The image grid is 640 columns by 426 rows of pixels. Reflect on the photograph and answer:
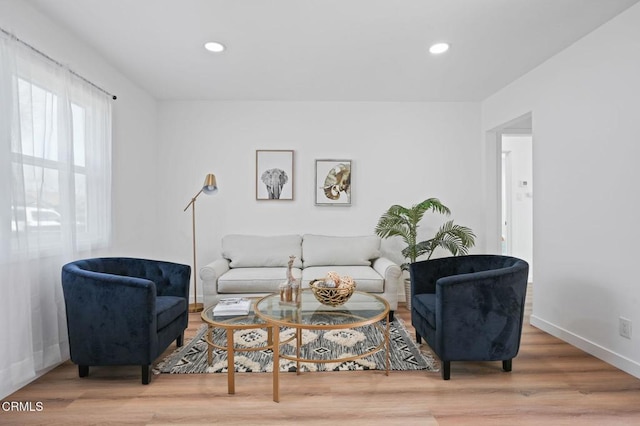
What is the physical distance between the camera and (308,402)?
1965mm

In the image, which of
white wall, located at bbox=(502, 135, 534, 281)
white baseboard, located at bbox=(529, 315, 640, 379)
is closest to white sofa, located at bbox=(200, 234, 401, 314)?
white baseboard, located at bbox=(529, 315, 640, 379)

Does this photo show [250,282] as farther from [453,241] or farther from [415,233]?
[453,241]

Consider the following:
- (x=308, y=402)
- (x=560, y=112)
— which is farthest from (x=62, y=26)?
(x=560, y=112)

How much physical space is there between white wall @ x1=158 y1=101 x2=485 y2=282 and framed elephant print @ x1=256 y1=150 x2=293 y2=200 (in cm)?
8

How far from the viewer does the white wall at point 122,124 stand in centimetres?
226

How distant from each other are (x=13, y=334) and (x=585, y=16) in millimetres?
4256

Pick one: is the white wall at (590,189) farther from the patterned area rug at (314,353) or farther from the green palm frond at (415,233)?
the patterned area rug at (314,353)

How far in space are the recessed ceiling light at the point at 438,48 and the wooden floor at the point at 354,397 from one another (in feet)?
8.11

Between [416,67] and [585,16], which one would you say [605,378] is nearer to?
[585,16]

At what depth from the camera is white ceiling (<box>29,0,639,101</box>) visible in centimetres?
224

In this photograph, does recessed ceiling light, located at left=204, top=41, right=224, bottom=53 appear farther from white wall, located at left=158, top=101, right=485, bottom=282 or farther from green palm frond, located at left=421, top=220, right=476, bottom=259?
green palm frond, located at left=421, top=220, right=476, bottom=259

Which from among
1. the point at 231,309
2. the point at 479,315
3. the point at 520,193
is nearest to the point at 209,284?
the point at 231,309

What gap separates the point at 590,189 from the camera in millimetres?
2590

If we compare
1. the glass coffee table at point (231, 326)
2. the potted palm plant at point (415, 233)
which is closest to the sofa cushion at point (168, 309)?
the glass coffee table at point (231, 326)
